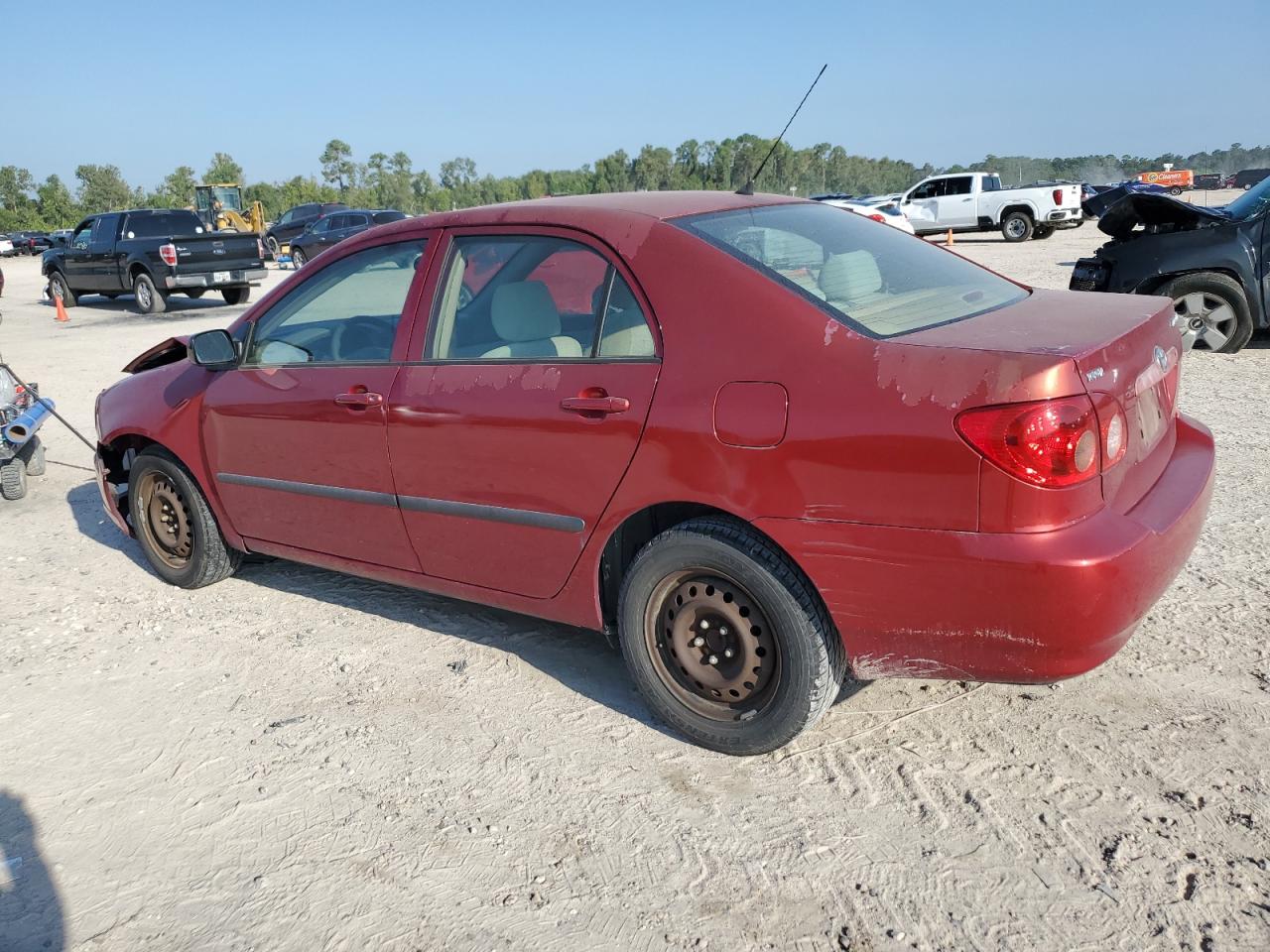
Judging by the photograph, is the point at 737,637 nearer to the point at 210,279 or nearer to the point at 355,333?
the point at 355,333

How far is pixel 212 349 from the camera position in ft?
14.1

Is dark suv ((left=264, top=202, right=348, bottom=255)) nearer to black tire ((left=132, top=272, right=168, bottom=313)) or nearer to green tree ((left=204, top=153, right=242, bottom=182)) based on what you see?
black tire ((left=132, top=272, right=168, bottom=313))

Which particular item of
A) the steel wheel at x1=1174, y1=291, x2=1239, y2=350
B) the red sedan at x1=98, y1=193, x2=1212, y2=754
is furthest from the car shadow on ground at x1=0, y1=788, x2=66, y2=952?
the steel wheel at x1=1174, y1=291, x2=1239, y2=350

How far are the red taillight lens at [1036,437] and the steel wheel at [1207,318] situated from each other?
285 inches

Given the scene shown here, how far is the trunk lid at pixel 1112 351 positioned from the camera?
2.62 m

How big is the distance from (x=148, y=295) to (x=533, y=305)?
1707 cm

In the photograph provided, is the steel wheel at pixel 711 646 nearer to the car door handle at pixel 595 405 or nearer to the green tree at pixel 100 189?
the car door handle at pixel 595 405

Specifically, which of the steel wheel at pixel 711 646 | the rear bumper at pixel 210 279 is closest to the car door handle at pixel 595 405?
the steel wheel at pixel 711 646

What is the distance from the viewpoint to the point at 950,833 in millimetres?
2738

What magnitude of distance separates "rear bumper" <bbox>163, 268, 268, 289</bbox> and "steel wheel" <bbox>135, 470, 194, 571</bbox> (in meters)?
14.0

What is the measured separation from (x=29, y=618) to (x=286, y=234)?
1295 inches

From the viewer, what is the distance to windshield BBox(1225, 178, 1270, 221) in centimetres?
867

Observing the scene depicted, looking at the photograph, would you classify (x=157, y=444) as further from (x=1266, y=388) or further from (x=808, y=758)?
(x=1266, y=388)

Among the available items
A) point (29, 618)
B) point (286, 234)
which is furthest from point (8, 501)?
point (286, 234)
